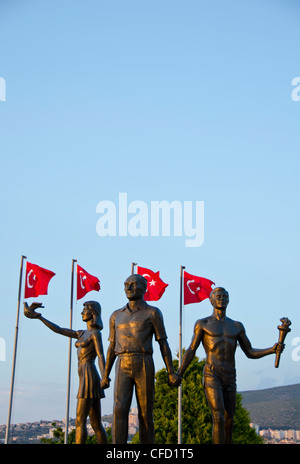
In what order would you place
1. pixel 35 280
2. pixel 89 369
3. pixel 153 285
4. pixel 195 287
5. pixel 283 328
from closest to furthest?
1. pixel 283 328
2. pixel 89 369
3. pixel 35 280
4. pixel 153 285
5. pixel 195 287

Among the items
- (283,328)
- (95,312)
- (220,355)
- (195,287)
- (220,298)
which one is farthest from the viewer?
(195,287)

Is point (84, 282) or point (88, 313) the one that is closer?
point (88, 313)

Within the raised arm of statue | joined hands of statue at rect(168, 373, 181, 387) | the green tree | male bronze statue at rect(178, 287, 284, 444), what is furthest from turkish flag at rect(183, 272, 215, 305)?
joined hands of statue at rect(168, 373, 181, 387)

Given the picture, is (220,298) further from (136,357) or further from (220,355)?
(136,357)

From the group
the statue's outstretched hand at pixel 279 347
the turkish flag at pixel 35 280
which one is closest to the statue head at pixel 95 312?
the statue's outstretched hand at pixel 279 347

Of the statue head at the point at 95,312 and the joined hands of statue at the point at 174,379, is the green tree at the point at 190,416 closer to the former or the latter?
the statue head at the point at 95,312

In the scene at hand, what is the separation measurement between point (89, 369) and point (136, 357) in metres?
2.42

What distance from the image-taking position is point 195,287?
76.7 feet

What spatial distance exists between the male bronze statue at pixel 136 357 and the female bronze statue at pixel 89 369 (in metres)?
1.79

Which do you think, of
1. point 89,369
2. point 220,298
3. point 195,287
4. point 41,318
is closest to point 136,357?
point 220,298

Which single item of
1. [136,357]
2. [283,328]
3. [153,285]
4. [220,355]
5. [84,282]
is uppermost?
[84,282]
